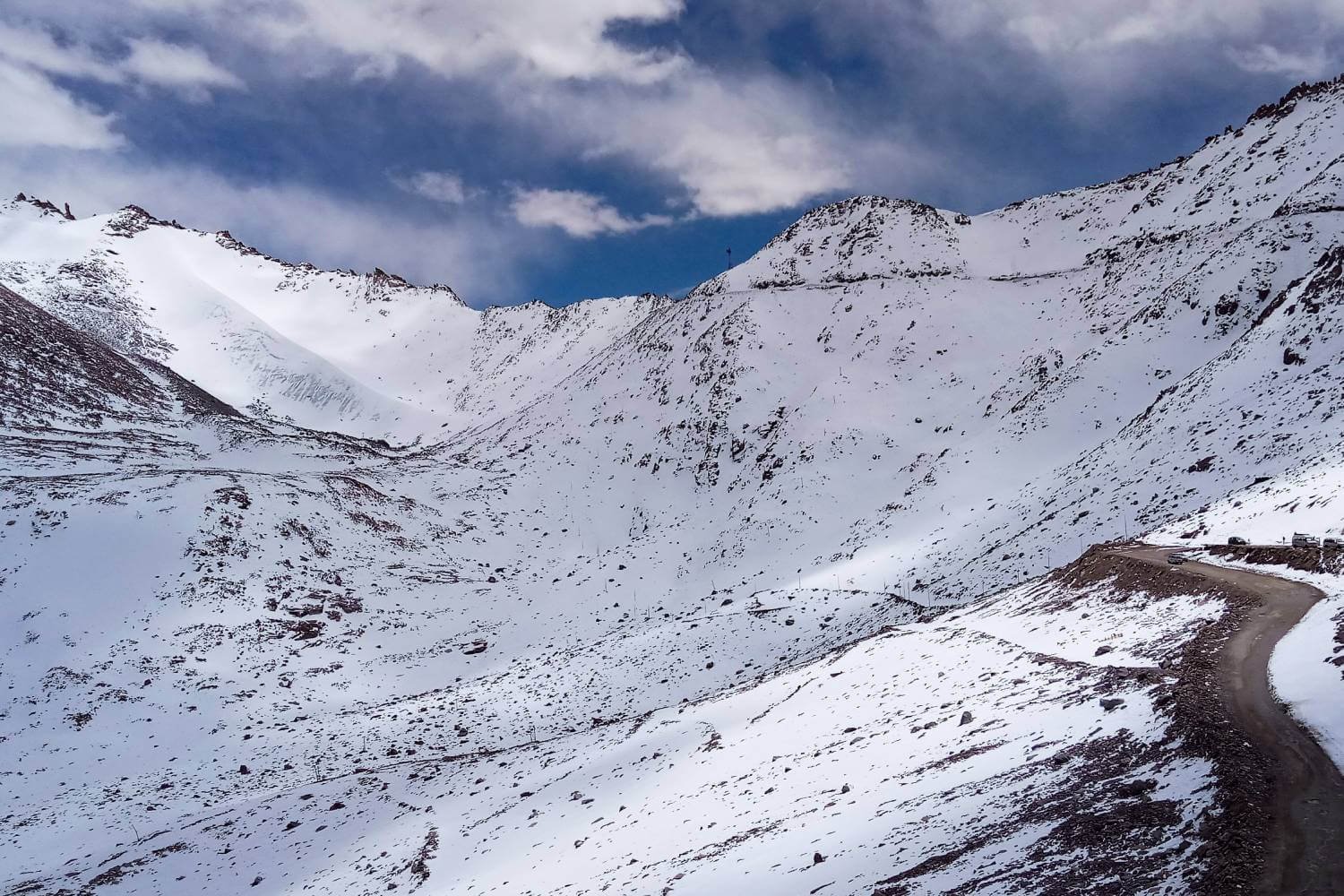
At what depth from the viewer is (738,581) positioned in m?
48.0

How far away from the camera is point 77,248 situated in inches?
6068

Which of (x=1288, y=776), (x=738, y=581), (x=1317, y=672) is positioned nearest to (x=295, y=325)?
(x=738, y=581)

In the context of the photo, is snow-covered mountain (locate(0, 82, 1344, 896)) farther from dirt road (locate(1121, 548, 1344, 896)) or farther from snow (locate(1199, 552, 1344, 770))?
snow (locate(1199, 552, 1344, 770))

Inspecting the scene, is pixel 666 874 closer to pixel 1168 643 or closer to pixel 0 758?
pixel 1168 643

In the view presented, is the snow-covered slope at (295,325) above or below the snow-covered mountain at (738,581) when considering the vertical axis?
above

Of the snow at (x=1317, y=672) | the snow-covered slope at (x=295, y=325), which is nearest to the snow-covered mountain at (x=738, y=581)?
the snow at (x=1317, y=672)

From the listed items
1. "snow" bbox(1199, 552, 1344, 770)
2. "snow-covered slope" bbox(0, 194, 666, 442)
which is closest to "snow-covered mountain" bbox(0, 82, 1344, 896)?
"snow" bbox(1199, 552, 1344, 770)

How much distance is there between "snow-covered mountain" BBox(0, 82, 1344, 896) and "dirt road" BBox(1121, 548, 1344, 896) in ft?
1.53

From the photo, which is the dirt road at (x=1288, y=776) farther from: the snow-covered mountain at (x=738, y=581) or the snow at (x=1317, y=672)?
the snow-covered mountain at (x=738, y=581)

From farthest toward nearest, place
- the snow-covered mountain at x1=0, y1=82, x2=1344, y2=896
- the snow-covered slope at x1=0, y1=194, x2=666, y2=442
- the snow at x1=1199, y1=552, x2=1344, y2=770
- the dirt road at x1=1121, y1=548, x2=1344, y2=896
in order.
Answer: the snow-covered slope at x1=0, y1=194, x2=666, y2=442 → the snow-covered mountain at x1=0, y1=82, x2=1344, y2=896 → the snow at x1=1199, y1=552, x2=1344, y2=770 → the dirt road at x1=1121, y1=548, x2=1344, y2=896

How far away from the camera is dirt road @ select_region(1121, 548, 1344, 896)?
577 cm

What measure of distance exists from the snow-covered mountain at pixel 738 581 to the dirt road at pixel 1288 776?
46cm

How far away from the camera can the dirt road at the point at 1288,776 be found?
577 centimetres

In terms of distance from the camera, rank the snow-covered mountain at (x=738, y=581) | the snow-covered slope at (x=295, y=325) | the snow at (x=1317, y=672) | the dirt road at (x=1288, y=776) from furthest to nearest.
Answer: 1. the snow-covered slope at (x=295, y=325)
2. the snow-covered mountain at (x=738, y=581)
3. the snow at (x=1317, y=672)
4. the dirt road at (x=1288, y=776)
